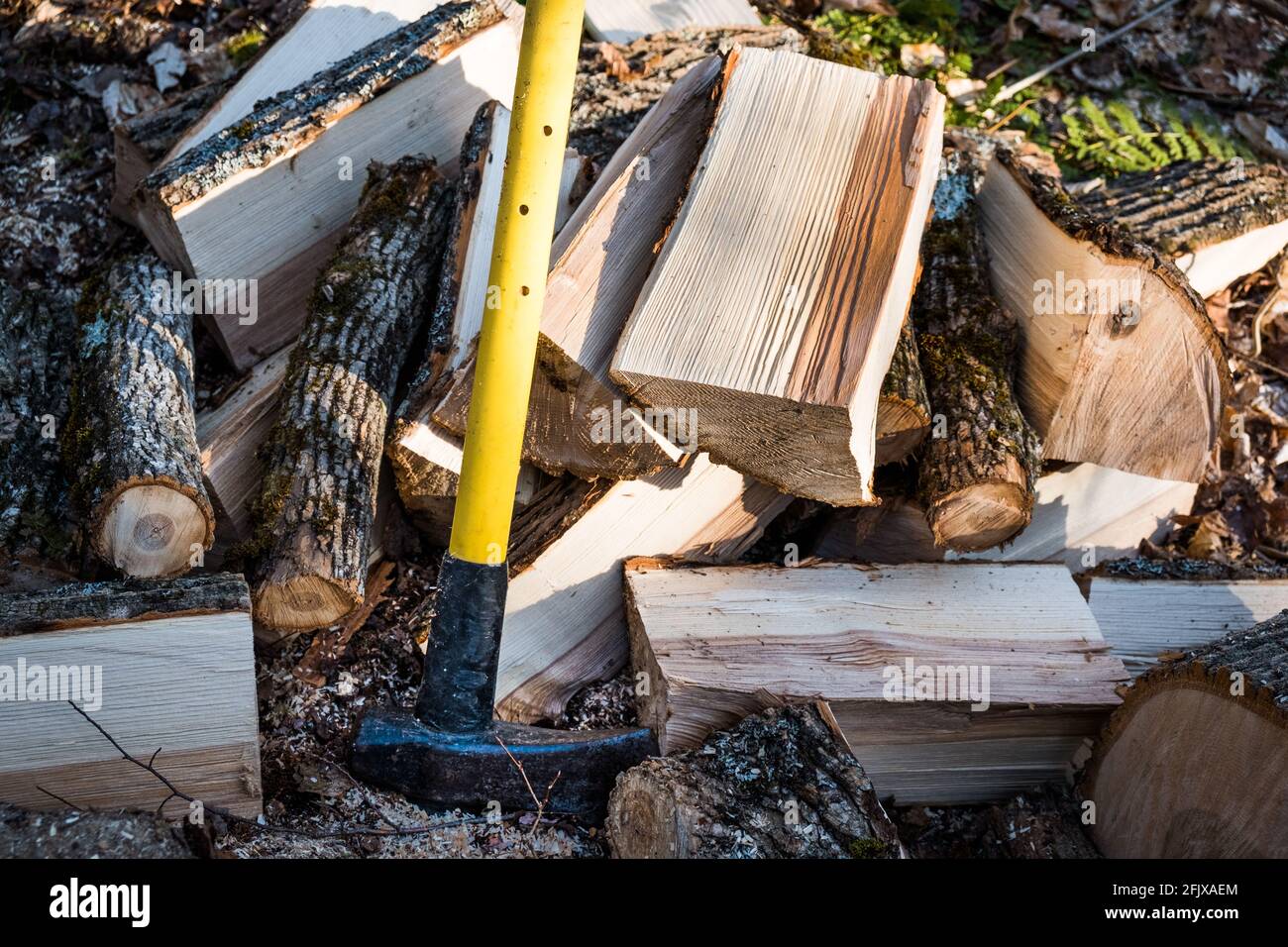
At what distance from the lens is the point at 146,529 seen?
2.84 metres

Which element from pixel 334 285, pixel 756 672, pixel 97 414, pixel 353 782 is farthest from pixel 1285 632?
pixel 97 414

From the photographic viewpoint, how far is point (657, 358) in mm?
2688

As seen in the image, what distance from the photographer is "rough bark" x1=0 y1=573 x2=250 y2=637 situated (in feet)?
8.34

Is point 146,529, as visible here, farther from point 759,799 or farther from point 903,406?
point 903,406

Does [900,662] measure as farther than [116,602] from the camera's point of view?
Yes

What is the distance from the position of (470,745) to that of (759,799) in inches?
30.0

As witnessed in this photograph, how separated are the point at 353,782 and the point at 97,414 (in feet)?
4.12

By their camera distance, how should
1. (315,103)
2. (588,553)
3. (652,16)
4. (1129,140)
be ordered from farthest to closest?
(1129,140) → (652,16) → (315,103) → (588,553)

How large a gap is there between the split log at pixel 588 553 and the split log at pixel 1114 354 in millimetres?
924

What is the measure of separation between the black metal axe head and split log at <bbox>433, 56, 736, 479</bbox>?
428 millimetres

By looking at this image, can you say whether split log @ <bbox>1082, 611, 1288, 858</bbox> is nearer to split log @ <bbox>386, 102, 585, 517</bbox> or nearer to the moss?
split log @ <bbox>386, 102, 585, 517</bbox>

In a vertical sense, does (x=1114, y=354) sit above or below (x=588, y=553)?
above

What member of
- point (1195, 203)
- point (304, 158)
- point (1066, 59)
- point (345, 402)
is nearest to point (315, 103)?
point (304, 158)

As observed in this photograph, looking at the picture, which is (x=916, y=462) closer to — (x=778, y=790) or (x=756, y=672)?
(x=756, y=672)
